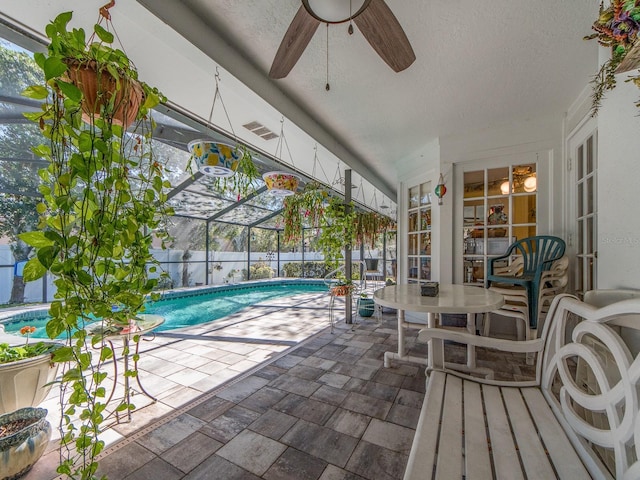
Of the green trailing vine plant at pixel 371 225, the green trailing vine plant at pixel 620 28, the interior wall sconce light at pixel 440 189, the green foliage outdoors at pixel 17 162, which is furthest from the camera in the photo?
the green trailing vine plant at pixel 371 225

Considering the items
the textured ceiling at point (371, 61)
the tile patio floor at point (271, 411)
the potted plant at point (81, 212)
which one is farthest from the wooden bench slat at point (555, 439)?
the textured ceiling at point (371, 61)

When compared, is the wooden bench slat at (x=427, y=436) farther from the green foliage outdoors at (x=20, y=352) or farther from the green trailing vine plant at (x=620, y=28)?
the green foliage outdoors at (x=20, y=352)

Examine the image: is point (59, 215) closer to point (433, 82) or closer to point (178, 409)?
point (178, 409)

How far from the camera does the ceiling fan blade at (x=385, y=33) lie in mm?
1279

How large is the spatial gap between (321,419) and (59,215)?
1.76 m

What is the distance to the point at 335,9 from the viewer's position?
→ 1.23 meters

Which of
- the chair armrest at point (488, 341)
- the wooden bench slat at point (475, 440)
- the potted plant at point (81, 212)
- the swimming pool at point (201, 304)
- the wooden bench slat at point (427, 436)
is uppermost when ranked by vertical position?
the potted plant at point (81, 212)

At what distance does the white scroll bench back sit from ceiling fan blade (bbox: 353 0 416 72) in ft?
4.88

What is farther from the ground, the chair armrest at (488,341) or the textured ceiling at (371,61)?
the textured ceiling at (371,61)

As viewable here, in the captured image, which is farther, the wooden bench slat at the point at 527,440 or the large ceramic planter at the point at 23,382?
the large ceramic planter at the point at 23,382

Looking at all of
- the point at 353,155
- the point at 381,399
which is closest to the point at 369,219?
the point at 353,155

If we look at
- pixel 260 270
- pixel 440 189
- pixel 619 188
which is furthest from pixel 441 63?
pixel 260 270

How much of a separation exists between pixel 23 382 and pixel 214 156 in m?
1.84

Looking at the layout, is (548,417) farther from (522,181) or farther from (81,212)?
(522,181)
